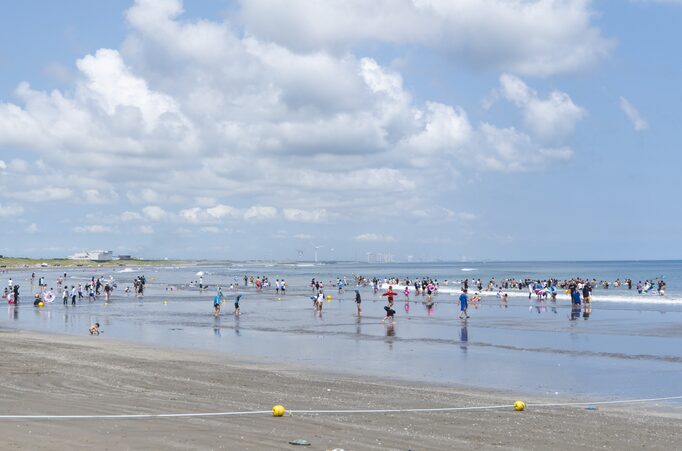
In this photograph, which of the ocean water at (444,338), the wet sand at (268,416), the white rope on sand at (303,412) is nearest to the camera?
the wet sand at (268,416)

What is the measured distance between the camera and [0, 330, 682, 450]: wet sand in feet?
35.3

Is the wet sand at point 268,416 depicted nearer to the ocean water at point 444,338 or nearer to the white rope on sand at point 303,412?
the white rope on sand at point 303,412

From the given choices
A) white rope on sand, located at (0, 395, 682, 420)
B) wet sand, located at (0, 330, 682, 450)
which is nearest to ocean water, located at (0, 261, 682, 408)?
white rope on sand, located at (0, 395, 682, 420)

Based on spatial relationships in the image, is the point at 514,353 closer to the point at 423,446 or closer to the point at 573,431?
the point at 573,431

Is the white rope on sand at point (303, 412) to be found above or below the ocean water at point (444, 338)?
above

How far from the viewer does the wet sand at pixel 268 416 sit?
10.8 m

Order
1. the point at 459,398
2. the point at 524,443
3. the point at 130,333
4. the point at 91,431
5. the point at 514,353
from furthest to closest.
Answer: the point at 130,333, the point at 514,353, the point at 459,398, the point at 524,443, the point at 91,431

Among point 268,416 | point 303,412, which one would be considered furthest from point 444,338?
point 268,416

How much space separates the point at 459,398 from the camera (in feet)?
53.9

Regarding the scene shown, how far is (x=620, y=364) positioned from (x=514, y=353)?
4.11 meters

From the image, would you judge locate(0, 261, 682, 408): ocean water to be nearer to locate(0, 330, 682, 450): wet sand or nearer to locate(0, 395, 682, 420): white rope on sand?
locate(0, 395, 682, 420): white rope on sand

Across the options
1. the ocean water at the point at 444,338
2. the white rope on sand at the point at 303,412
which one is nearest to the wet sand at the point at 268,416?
the white rope on sand at the point at 303,412

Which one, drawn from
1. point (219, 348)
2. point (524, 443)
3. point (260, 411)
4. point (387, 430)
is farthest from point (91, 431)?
point (219, 348)

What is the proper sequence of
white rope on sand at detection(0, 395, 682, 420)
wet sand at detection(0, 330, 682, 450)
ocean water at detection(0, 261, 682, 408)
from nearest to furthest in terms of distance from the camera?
wet sand at detection(0, 330, 682, 450)
white rope on sand at detection(0, 395, 682, 420)
ocean water at detection(0, 261, 682, 408)
